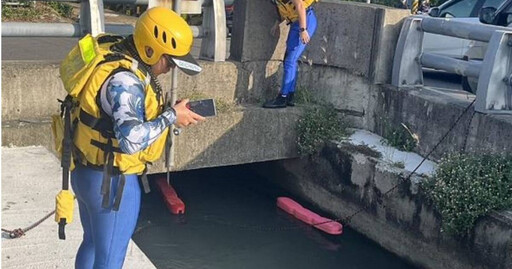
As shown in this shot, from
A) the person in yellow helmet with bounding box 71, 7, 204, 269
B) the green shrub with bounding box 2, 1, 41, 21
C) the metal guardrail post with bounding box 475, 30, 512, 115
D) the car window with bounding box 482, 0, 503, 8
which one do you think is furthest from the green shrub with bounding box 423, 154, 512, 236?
the green shrub with bounding box 2, 1, 41, 21

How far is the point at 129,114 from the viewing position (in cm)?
302

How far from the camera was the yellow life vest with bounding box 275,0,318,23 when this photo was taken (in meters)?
7.38

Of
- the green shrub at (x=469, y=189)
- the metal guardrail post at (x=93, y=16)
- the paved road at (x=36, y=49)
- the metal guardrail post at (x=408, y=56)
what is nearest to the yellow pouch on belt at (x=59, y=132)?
the metal guardrail post at (x=93, y=16)

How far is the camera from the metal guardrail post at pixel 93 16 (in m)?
6.89

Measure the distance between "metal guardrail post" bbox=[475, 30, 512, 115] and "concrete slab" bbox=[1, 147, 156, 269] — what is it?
3620 millimetres

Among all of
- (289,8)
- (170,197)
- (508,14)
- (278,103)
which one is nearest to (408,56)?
(289,8)

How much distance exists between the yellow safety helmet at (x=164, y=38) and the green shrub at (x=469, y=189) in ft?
11.3

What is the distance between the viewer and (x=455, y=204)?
599cm

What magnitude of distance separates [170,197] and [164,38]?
16.3ft

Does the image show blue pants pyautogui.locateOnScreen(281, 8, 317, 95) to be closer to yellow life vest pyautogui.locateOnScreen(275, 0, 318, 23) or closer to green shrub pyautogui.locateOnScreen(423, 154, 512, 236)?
yellow life vest pyautogui.locateOnScreen(275, 0, 318, 23)

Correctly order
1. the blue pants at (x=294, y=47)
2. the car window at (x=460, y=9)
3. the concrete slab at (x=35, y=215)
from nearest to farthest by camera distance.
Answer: the concrete slab at (x=35, y=215) < the blue pants at (x=294, y=47) < the car window at (x=460, y=9)

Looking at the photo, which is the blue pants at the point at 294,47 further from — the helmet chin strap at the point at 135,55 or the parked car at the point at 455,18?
the helmet chin strap at the point at 135,55

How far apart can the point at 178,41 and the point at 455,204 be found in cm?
362

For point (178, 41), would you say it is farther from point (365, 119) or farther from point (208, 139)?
point (365, 119)
